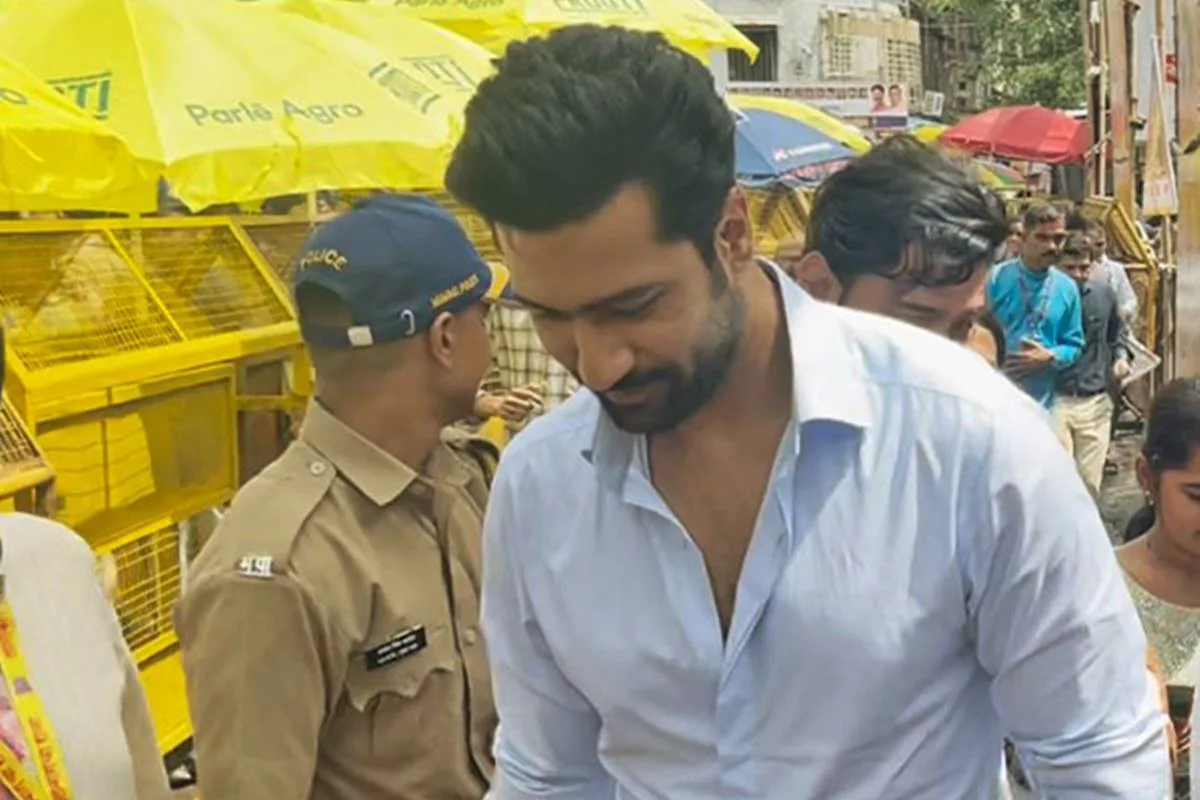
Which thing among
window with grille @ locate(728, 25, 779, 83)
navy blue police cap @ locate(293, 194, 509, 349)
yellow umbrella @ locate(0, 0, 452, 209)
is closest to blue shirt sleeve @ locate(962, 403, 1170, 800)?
navy blue police cap @ locate(293, 194, 509, 349)

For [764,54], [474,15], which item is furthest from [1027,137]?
[474,15]

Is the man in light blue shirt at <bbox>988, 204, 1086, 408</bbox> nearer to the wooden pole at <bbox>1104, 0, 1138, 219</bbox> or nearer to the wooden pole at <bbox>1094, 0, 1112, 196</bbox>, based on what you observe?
the wooden pole at <bbox>1104, 0, 1138, 219</bbox>

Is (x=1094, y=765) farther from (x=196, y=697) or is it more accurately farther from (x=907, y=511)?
(x=196, y=697)

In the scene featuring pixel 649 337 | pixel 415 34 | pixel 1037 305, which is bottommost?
pixel 1037 305

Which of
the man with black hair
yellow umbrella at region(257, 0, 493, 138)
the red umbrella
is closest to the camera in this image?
the man with black hair

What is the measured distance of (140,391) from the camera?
17.8ft

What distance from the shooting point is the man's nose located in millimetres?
1617

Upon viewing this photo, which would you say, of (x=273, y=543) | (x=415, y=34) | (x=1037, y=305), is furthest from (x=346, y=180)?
(x=273, y=543)

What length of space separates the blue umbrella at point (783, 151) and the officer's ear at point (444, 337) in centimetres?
946

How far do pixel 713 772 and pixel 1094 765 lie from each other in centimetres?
39

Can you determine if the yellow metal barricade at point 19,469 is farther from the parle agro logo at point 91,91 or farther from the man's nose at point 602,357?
the man's nose at point 602,357

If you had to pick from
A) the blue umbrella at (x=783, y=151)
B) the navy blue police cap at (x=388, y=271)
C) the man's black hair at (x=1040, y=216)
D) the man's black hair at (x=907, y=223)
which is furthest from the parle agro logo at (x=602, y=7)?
the navy blue police cap at (x=388, y=271)

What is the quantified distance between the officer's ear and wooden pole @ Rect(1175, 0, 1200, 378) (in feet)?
7.50

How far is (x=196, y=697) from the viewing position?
8.01 feet
